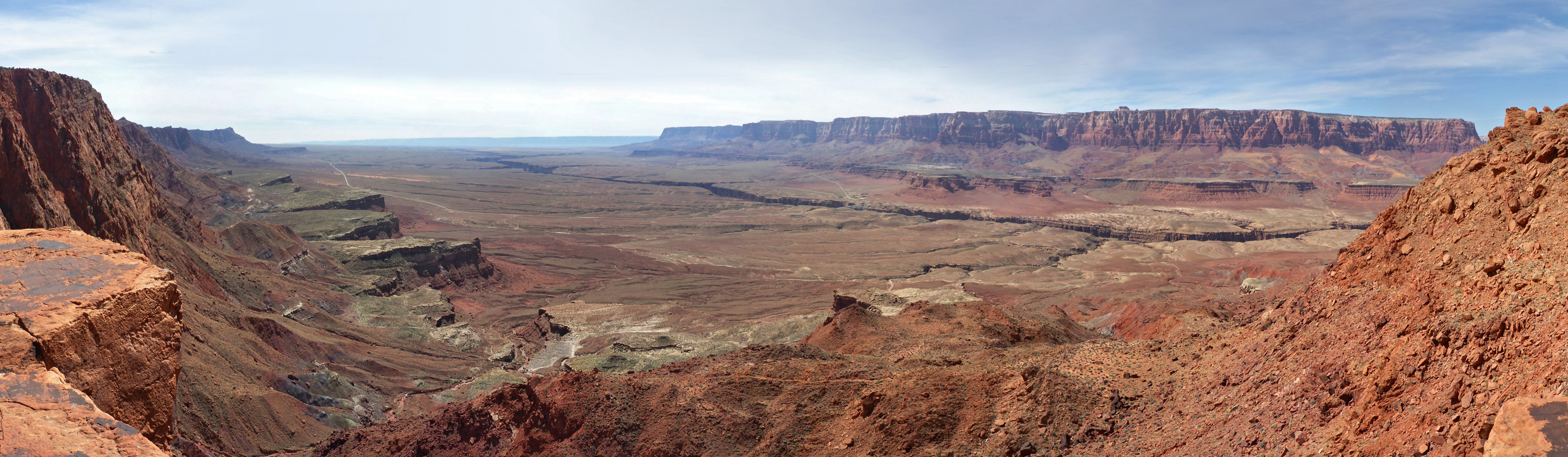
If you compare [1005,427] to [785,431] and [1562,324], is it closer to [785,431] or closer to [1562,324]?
[785,431]

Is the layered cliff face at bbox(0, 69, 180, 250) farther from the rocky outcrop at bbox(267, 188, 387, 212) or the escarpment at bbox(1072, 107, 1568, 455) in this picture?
the rocky outcrop at bbox(267, 188, 387, 212)

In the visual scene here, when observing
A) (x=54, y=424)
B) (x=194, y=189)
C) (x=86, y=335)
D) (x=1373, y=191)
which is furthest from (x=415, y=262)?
(x=1373, y=191)

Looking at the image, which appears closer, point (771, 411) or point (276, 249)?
point (771, 411)

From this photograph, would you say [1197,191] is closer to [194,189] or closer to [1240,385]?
[1240,385]

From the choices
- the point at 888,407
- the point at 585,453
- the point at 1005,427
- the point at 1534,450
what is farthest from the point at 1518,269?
Result: the point at 585,453

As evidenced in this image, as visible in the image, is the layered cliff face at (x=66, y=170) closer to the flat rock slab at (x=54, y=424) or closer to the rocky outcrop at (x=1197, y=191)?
the flat rock slab at (x=54, y=424)

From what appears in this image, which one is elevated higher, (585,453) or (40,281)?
(40,281)

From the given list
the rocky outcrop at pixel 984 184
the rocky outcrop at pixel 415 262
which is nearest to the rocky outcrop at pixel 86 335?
the rocky outcrop at pixel 415 262

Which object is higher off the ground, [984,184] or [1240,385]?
[1240,385]
